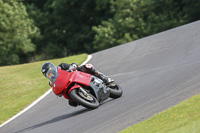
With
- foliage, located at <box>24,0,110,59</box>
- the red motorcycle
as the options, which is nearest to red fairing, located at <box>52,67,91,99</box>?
the red motorcycle

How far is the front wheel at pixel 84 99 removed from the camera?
861cm

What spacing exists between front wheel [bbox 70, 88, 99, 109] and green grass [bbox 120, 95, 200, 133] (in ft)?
6.93

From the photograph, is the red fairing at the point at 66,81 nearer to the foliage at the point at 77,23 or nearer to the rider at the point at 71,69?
the rider at the point at 71,69

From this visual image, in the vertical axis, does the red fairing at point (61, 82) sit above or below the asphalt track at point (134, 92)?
above

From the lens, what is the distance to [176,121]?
248 inches

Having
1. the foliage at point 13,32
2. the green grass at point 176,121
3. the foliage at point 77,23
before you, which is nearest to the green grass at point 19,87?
the green grass at point 176,121

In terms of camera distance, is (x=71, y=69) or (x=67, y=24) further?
(x=67, y=24)

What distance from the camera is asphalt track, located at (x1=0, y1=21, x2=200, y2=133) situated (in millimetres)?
7891

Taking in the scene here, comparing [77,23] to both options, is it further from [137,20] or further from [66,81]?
[66,81]

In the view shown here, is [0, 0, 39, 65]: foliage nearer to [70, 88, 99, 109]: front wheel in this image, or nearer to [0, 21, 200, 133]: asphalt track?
[0, 21, 200, 133]: asphalt track

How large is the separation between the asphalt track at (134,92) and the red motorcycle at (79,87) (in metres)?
Answer: 0.28

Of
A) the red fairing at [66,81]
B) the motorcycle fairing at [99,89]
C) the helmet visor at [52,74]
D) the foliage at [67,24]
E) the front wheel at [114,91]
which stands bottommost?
the foliage at [67,24]

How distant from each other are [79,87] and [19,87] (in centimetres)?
789

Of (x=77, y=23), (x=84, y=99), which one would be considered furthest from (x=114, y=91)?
(x=77, y=23)
